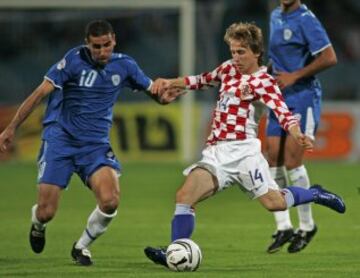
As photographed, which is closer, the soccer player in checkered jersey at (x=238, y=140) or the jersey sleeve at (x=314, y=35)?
the soccer player in checkered jersey at (x=238, y=140)

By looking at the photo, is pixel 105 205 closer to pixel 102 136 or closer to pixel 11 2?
pixel 102 136

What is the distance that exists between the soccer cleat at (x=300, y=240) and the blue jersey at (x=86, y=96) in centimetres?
207

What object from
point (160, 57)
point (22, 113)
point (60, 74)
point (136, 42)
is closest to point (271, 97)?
point (60, 74)

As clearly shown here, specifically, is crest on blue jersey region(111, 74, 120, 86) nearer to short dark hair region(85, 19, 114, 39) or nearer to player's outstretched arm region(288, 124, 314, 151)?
short dark hair region(85, 19, 114, 39)

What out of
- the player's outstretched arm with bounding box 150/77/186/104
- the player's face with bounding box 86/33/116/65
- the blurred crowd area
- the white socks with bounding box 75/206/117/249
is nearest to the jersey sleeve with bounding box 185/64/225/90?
the player's outstretched arm with bounding box 150/77/186/104

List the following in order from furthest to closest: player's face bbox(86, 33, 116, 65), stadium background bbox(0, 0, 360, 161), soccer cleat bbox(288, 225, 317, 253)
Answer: stadium background bbox(0, 0, 360, 161) → soccer cleat bbox(288, 225, 317, 253) → player's face bbox(86, 33, 116, 65)

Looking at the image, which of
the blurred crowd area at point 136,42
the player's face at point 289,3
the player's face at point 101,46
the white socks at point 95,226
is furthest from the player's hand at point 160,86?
the blurred crowd area at point 136,42

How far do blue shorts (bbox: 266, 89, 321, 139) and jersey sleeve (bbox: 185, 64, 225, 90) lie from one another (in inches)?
59.9

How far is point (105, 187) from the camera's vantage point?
8883 millimetres

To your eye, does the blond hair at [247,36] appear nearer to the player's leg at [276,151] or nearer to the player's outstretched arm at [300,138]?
the player's outstretched arm at [300,138]

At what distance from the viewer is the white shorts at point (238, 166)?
28.3 ft

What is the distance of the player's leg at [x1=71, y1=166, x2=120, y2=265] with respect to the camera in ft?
29.2

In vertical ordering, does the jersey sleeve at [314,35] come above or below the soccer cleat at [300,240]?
above

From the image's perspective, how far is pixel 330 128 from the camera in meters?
22.5
